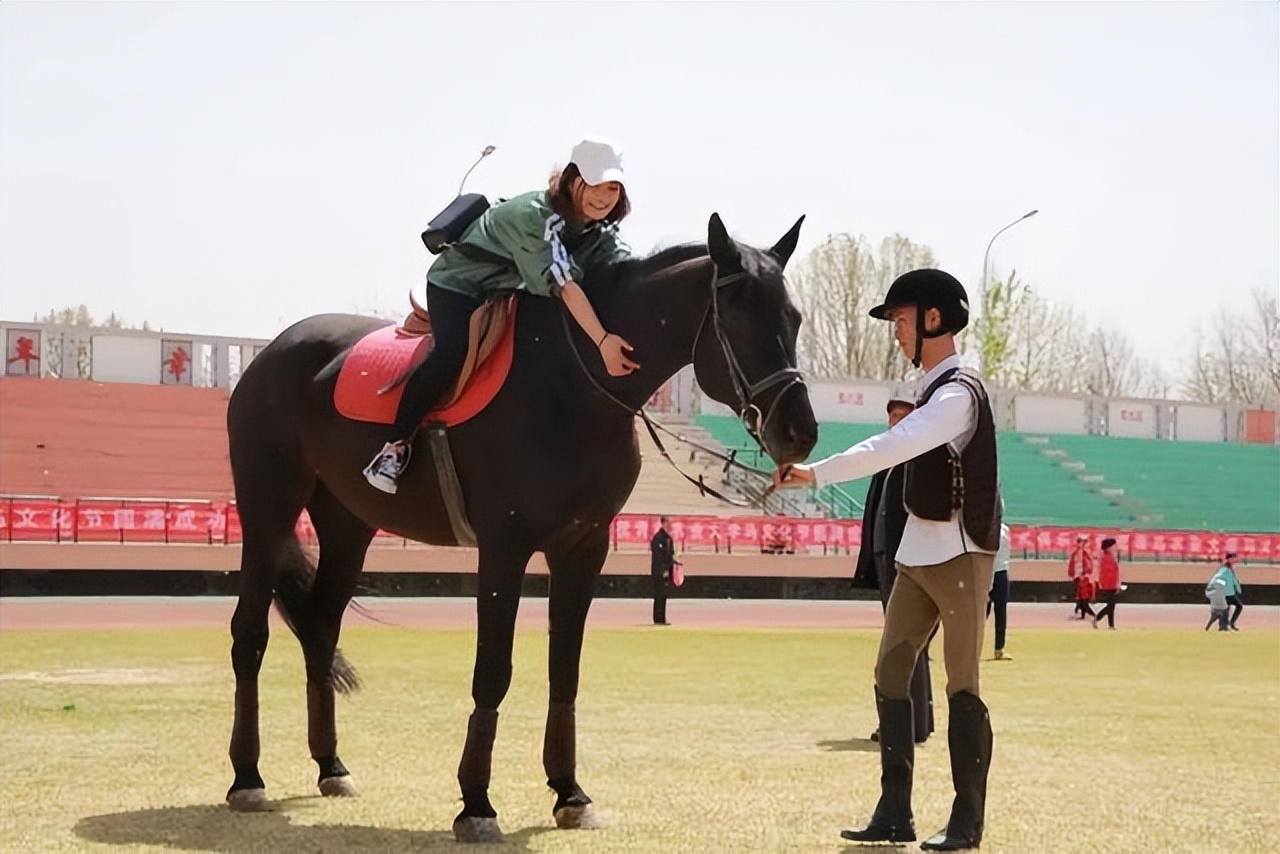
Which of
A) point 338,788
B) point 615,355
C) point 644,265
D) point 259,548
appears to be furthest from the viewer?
point 259,548

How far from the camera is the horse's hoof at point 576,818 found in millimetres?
6938

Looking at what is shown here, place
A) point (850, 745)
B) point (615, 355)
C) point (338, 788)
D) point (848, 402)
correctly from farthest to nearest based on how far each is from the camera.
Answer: point (848, 402) → point (850, 745) → point (338, 788) → point (615, 355)

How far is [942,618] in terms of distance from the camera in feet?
20.6

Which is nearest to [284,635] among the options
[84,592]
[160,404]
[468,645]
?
[468,645]

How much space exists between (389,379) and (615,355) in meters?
1.19

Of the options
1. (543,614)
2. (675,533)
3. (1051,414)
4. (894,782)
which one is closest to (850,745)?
(894,782)

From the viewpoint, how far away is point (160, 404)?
→ 46062 millimetres

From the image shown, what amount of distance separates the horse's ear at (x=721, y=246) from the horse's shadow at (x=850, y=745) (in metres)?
4.56

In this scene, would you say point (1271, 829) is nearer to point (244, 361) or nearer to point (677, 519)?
point (677, 519)

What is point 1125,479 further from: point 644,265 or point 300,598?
point 644,265

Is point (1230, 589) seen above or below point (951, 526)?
below

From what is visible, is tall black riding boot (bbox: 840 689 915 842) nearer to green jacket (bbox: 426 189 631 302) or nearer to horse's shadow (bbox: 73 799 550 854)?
horse's shadow (bbox: 73 799 550 854)

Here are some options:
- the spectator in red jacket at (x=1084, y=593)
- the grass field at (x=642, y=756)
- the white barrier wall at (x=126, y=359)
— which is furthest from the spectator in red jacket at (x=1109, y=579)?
the white barrier wall at (x=126, y=359)

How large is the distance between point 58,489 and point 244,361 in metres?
13.3
